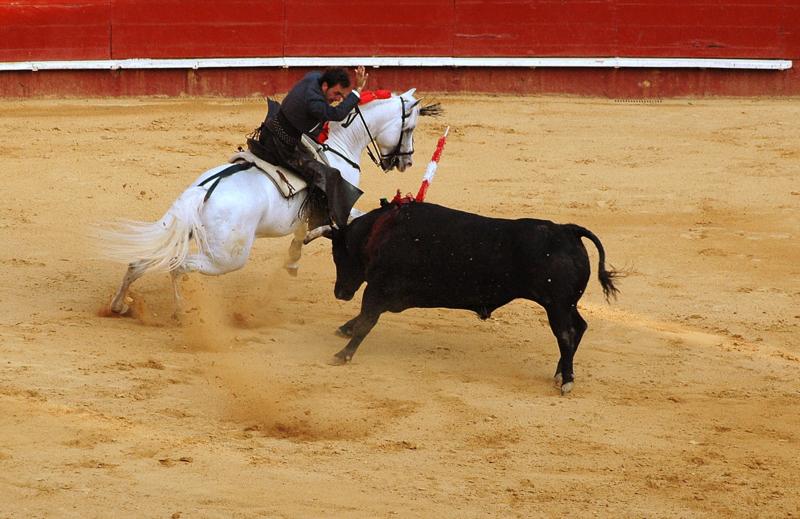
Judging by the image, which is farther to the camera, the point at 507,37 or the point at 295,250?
the point at 507,37

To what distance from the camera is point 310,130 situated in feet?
24.2

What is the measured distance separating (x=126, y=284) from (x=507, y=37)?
7962 millimetres

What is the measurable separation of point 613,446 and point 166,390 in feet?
6.79

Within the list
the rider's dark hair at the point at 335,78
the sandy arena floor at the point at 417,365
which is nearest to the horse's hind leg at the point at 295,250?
the sandy arena floor at the point at 417,365

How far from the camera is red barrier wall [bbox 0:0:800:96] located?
14.1 meters

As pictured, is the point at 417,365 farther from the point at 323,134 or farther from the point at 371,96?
the point at 371,96

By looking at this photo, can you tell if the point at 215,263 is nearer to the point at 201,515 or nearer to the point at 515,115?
the point at 201,515

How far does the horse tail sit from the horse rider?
539 mm

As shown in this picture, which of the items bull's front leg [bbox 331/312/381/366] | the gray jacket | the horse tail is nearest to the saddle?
the gray jacket

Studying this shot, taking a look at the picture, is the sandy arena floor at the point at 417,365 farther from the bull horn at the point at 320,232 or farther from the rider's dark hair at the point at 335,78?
the rider's dark hair at the point at 335,78

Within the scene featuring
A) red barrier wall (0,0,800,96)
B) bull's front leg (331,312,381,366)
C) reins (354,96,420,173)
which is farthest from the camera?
red barrier wall (0,0,800,96)

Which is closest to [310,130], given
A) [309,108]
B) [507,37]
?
[309,108]

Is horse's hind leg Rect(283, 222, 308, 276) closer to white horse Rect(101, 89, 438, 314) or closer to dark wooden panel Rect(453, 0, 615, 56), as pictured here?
white horse Rect(101, 89, 438, 314)

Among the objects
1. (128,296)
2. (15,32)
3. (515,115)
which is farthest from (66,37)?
(128,296)
